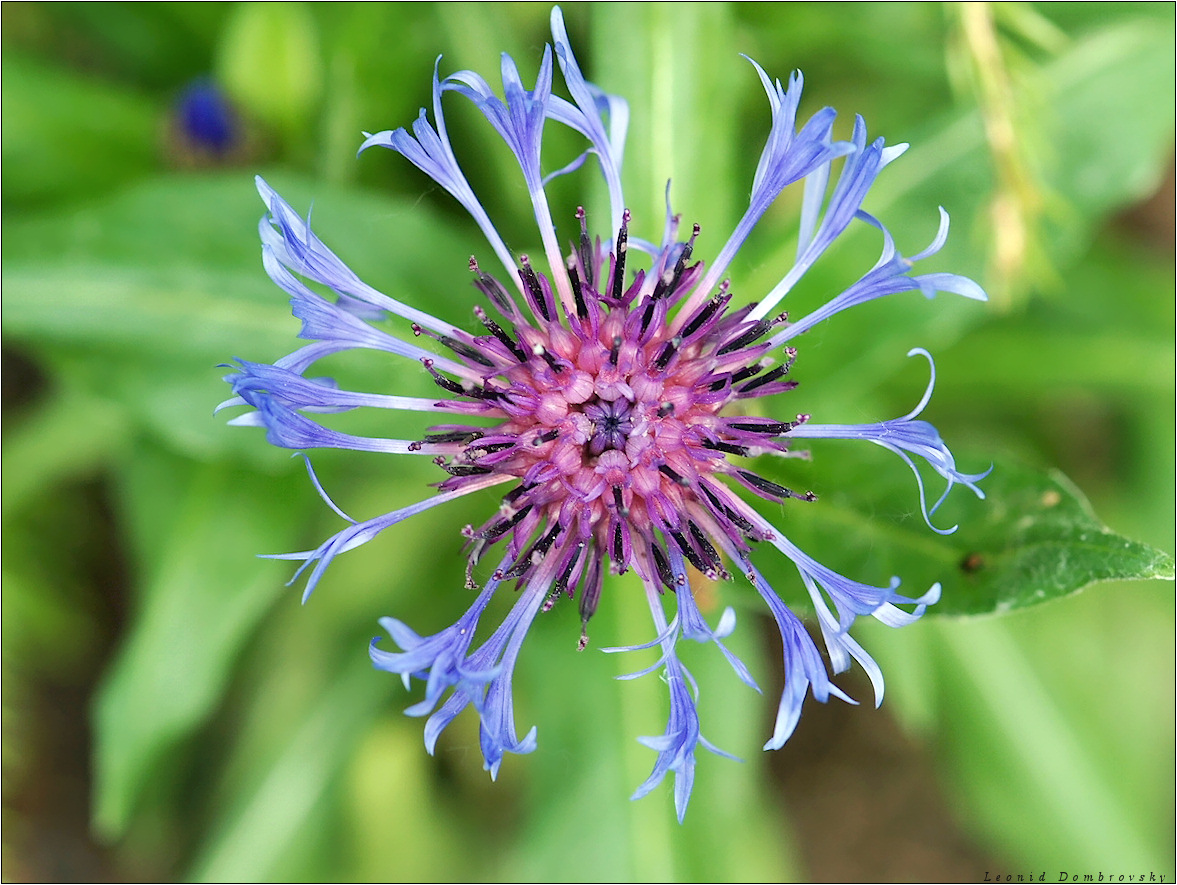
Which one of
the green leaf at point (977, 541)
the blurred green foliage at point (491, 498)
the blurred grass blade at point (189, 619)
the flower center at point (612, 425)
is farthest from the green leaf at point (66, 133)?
the green leaf at point (977, 541)

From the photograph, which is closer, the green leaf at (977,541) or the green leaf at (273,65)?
the green leaf at (977,541)

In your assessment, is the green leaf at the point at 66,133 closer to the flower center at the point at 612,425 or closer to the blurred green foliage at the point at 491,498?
the blurred green foliage at the point at 491,498

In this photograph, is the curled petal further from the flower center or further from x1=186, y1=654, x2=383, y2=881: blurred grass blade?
x1=186, y1=654, x2=383, y2=881: blurred grass blade

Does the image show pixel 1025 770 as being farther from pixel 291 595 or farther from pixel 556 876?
pixel 291 595

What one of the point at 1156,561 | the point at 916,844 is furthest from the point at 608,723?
the point at 916,844

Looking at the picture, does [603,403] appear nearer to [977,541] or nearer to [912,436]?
[912,436]

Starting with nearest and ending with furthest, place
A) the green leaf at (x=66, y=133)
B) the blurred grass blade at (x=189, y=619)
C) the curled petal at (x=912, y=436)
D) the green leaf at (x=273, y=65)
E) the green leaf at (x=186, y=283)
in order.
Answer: the curled petal at (x=912, y=436) → the green leaf at (x=186, y=283) → the blurred grass blade at (x=189, y=619) → the green leaf at (x=273, y=65) → the green leaf at (x=66, y=133)
